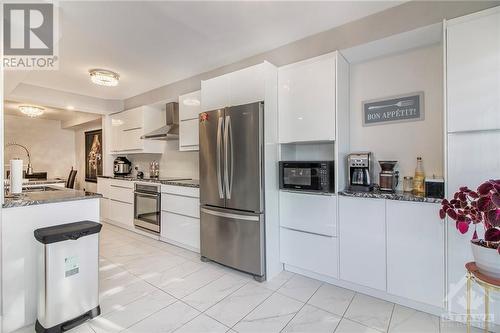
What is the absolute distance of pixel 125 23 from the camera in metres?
2.24

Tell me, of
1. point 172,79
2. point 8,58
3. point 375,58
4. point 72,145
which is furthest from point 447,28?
point 72,145

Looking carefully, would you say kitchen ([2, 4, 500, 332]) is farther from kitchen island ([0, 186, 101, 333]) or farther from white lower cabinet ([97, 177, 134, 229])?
white lower cabinet ([97, 177, 134, 229])

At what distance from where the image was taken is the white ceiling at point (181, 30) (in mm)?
2027

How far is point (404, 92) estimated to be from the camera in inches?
91.8

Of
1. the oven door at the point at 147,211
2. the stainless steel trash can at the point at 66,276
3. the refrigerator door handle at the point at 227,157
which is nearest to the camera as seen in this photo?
the stainless steel trash can at the point at 66,276

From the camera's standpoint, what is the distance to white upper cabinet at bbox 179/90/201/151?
346 cm

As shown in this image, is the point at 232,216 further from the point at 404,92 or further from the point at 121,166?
the point at 121,166

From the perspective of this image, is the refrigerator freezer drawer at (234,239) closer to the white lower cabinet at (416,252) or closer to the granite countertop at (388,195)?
the granite countertop at (388,195)

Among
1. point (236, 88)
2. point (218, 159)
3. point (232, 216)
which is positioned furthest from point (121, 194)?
point (236, 88)

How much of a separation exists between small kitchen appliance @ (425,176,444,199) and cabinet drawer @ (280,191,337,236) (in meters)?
0.72

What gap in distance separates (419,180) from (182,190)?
2699 mm

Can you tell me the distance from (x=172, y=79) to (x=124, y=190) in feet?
7.03

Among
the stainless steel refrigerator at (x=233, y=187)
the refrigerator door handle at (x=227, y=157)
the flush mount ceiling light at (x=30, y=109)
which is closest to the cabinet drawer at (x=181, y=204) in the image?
the stainless steel refrigerator at (x=233, y=187)

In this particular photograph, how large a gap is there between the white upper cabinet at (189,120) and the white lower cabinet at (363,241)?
222cm
